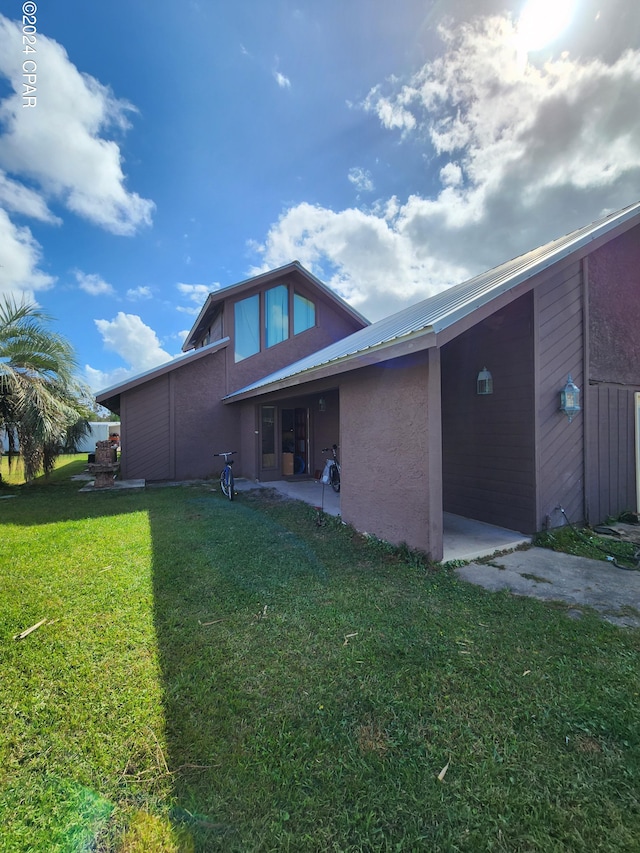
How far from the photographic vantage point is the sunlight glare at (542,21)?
6078 millimetres

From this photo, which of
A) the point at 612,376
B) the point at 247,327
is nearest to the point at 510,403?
the point at 612,376

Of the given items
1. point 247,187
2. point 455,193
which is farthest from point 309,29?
point 455,193

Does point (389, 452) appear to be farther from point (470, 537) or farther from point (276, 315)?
point (276, 315)

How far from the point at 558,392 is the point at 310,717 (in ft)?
16.9

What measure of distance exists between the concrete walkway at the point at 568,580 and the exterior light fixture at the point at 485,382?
240cm

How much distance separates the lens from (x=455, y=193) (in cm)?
1085

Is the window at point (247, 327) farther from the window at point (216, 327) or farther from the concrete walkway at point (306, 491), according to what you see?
the concrete walkway at point (306, 491)

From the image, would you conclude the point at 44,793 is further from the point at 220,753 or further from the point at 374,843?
the point at 374,843

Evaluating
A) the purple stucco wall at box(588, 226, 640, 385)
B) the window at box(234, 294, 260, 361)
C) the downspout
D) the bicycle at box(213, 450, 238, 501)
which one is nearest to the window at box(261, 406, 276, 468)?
the bicycle at box(213, 450, 238, 501)

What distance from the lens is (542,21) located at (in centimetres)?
638

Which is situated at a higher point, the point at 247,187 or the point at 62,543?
the point at 247,187

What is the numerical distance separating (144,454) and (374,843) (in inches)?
417

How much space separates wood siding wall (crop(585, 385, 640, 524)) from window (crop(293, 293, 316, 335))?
9.20m

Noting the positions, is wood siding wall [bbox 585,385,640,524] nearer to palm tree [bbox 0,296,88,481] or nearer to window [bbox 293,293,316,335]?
window [bbox 293,293,316,335]
